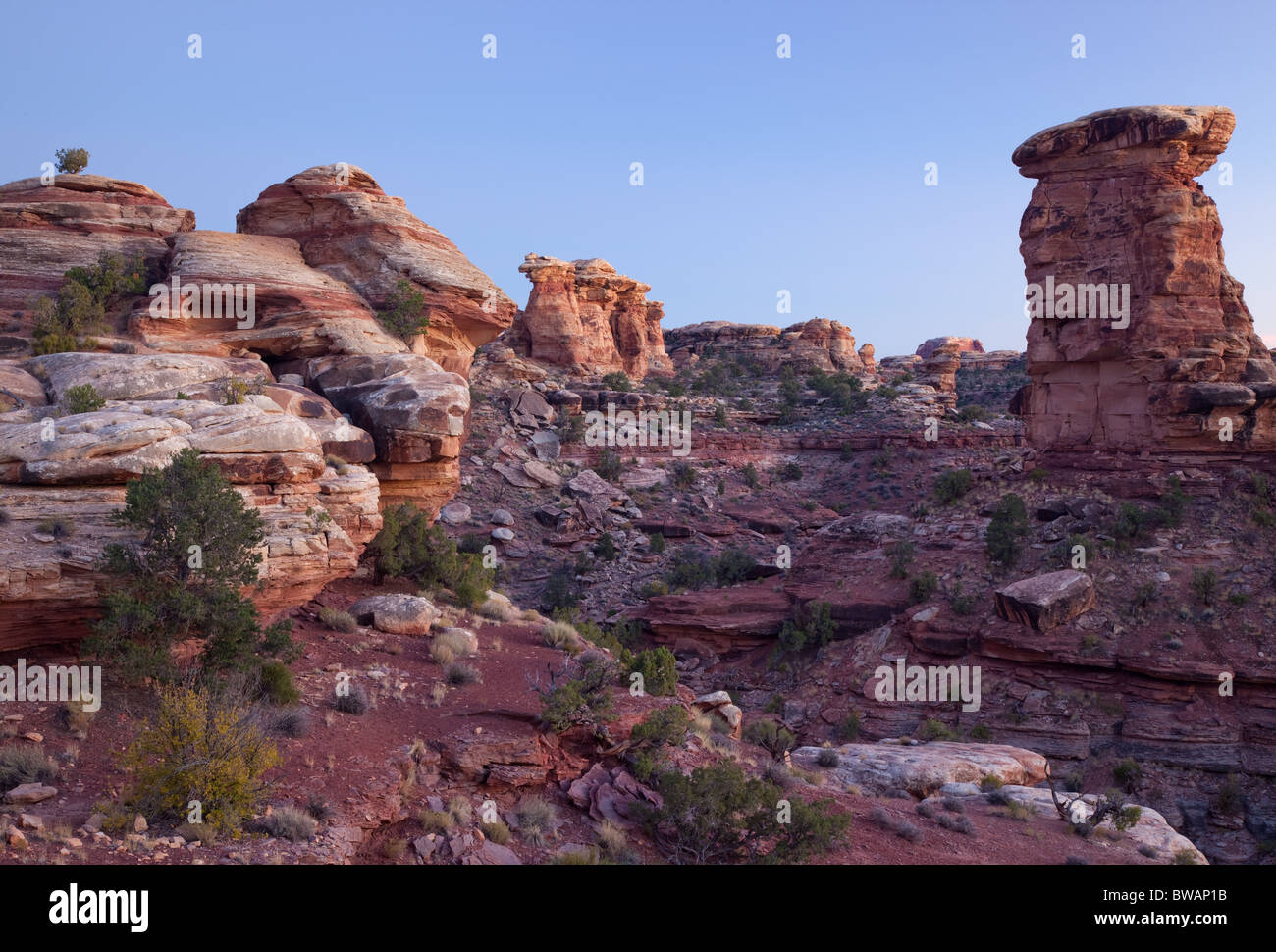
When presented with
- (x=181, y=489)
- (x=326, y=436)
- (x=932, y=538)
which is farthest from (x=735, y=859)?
(x=932, y=538)

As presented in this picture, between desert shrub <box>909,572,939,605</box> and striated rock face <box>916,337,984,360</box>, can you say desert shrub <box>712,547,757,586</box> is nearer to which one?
desert shrub <box>909,572,939,605</box>

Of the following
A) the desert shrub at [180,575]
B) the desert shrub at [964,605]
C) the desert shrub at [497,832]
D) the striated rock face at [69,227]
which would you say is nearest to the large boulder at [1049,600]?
the desert shrub at [964,605]

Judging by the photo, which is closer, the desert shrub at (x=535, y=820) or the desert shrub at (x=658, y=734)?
the desert shrub at (x=535, y=820)

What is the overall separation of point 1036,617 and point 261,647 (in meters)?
20.0

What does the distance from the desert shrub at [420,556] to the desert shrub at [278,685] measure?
18.0 ft

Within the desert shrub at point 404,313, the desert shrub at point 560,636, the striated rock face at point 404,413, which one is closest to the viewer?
the striated rock face at point 404,413

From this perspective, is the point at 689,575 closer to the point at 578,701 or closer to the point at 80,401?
the point at 578,701

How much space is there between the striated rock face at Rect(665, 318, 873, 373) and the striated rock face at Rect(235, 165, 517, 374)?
4666cm

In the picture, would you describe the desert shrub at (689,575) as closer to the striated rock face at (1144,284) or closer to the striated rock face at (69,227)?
the striated rock face at (1144,284)

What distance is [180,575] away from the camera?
11164 millimetres

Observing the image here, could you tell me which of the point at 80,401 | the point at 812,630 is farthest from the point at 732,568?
the point at 80,401

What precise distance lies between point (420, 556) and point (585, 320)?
4269 cm

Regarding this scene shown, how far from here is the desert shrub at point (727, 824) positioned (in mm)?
10188

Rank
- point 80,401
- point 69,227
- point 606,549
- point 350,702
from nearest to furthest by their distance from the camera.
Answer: point 350,702 → point 80,401 → point 69,227 → point 606,549
